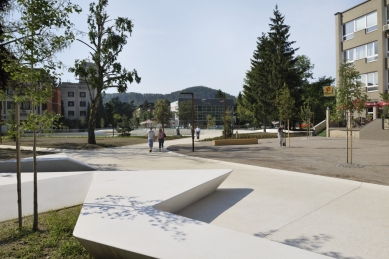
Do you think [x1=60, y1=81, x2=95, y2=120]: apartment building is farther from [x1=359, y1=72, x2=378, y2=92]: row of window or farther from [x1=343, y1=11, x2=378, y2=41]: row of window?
[x1=359, y1=72, x2=378, y2=92]: row of window

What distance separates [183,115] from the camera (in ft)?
323

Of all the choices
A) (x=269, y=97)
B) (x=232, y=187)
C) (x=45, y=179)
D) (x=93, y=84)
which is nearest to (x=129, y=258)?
(x=45, y=179)

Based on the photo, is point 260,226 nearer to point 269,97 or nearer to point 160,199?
point 160,199

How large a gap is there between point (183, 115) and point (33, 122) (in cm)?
A: 9320

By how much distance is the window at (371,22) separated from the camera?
33469 mm

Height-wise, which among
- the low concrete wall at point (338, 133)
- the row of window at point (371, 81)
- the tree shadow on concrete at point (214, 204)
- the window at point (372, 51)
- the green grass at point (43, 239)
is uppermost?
the window at point (372, 51)

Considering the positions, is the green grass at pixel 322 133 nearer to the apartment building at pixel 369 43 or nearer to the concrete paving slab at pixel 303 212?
the apartment building at pixel 369 43

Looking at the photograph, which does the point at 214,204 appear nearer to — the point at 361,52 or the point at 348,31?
the point at 361,52

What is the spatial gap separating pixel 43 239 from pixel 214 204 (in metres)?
3.63

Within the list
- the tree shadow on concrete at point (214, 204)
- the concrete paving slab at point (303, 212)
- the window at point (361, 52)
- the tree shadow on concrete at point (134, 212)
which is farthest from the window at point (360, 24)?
the tree shadow on concrete at point (134, 212)

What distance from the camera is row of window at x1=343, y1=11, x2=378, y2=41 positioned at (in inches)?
1328

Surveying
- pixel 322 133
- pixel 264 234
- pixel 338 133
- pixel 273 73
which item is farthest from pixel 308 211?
pixel 273 73

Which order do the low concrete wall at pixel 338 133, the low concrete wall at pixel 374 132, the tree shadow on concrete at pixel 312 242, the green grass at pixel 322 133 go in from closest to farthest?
the tree shadow on concrete at pixel 312 242 < the low concrete wall at pixel 374 132 < the low concrete wall at pixel 338 133 < the green grass at pixel 322 133

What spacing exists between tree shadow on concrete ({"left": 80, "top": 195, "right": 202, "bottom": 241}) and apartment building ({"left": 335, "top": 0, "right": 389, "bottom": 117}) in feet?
100
